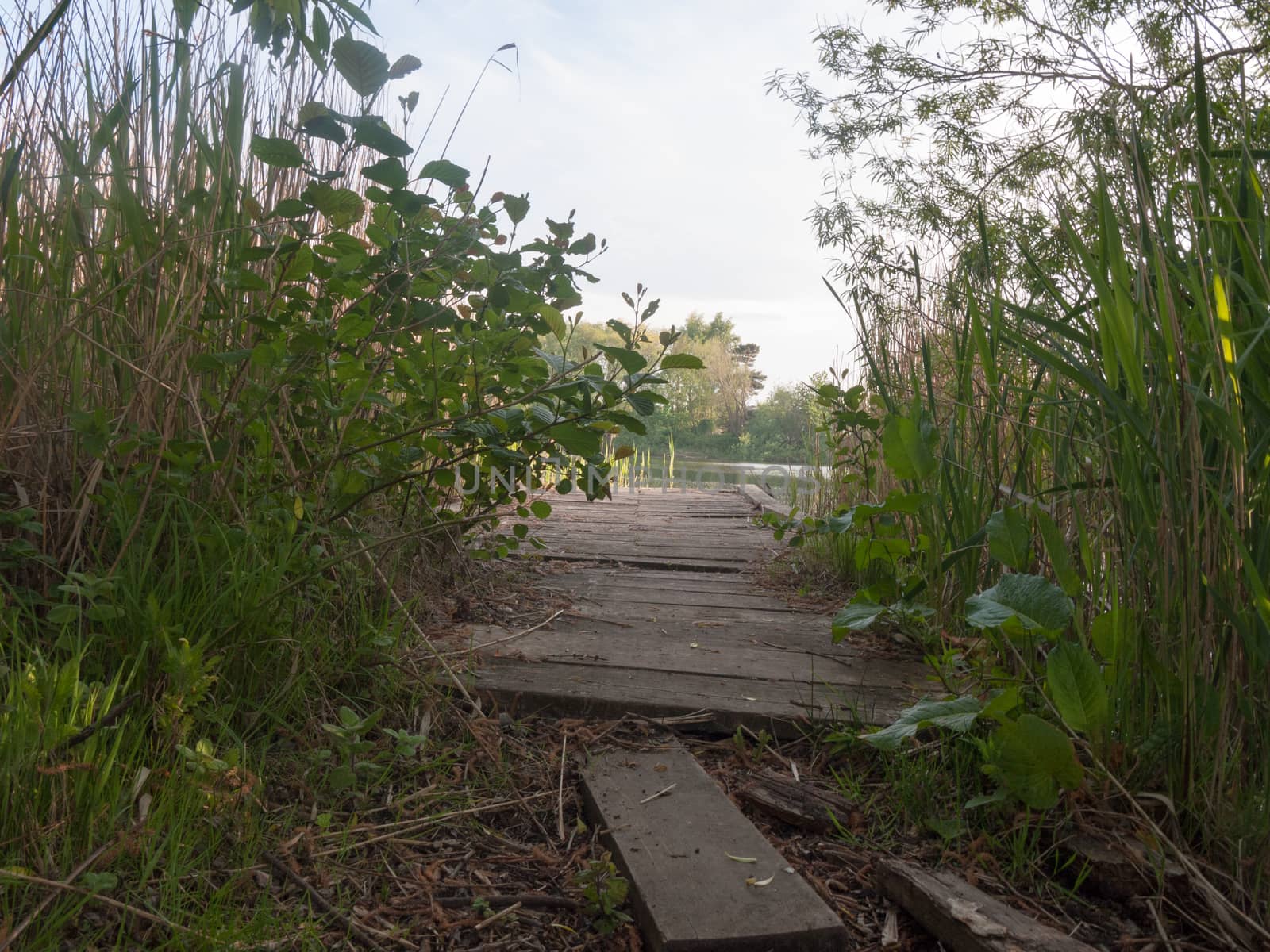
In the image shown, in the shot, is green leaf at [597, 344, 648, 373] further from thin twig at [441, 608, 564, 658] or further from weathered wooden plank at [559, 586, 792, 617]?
weathered wooden plank at [559, 586, 792, 617]

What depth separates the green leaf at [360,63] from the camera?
48.9 inches

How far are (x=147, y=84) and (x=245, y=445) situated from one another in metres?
0.71

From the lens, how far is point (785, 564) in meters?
3.50

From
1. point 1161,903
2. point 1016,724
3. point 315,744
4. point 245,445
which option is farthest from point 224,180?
point 1161,903

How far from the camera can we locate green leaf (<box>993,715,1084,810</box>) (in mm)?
1093

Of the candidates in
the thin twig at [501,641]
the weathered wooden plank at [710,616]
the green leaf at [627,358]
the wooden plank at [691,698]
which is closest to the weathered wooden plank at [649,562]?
the weathered wooden plank at [710,616]

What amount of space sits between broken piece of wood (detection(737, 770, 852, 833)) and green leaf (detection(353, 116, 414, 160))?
3.83 feet

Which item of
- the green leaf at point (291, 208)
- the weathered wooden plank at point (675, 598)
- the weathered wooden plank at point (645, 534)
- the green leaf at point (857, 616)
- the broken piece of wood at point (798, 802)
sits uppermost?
the green leaf at point (291, 208)

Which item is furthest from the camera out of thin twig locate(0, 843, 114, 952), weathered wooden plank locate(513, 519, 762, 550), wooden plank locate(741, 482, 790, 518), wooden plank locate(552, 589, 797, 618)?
wooden plank locate(741, 482, 790, 518)

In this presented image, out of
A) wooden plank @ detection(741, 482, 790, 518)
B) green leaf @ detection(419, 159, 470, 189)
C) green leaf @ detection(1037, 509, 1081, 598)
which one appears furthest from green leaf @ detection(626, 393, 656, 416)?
wooden plank @ detection(741, 482, 790, 518)

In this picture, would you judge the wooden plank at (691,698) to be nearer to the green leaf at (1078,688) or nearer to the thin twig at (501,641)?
the thin twig at (501,641)

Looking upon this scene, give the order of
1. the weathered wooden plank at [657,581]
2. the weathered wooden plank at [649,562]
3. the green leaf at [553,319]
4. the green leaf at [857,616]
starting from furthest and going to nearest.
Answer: the weathered wooden plank at [649,562] → the weathered wooden plank at [657,581] → the green leaf at [553,319] → the green leaf at [857,616]

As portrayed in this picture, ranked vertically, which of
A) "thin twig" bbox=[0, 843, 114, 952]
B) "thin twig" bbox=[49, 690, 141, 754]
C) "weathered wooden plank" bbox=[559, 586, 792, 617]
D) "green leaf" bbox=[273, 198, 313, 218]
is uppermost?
"green leaf" bbox=[273, 198, 313, 218]

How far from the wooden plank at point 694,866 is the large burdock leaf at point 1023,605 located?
438 mm
